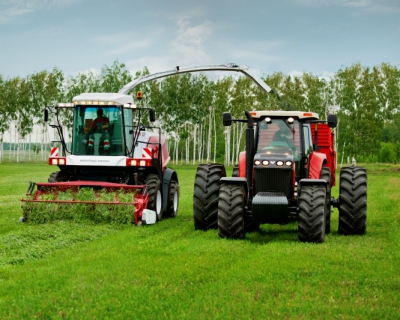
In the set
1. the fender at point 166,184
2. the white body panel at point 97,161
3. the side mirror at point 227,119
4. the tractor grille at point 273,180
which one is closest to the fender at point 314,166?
the tractor grille at point 273,180

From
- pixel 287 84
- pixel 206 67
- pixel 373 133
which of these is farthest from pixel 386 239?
pixel 287 84

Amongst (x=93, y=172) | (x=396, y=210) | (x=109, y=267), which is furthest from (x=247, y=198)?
(x=396, y=210)

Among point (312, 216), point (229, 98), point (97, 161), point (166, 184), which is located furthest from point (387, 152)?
point (312, 216)

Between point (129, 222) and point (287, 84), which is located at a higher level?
point (287, 84)

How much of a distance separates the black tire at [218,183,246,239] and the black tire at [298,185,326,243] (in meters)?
1.04

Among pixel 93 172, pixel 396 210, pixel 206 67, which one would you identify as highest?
pixel 206 67

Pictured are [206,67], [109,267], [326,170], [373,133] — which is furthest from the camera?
[373,133]

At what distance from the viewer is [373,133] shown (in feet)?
195

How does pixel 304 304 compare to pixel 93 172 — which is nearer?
pixel 304 304

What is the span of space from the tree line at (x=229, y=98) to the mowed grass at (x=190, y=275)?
161 feet

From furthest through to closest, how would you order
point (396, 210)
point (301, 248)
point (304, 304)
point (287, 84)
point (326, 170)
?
point (287, 84) < point (396, 210) < point (326, 170) < point (301, 248) < point (304, 304)

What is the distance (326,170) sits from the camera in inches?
539

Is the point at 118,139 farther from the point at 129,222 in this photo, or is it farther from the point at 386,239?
the point at 386,239

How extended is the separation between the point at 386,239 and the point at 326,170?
2.03 meters
